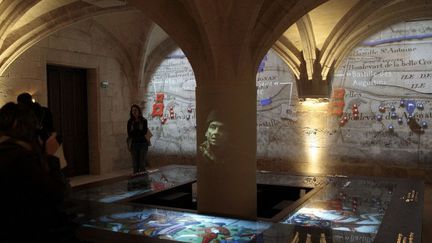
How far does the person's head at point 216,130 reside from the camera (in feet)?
11.6

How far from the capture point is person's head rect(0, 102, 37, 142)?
59.3 inches

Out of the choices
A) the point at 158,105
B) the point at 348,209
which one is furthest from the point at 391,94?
the point at 158,105

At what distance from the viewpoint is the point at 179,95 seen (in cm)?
902

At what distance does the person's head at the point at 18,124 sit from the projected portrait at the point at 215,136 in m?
2.12

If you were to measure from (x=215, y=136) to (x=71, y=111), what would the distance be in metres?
5.33

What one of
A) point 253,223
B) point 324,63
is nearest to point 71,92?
point 324,63

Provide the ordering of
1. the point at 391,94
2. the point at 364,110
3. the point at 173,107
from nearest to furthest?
the point at 391,94 < the point at 364,110 < the point at 173,107

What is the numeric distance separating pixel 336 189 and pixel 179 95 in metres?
5.36

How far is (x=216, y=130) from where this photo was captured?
3549 millimetres

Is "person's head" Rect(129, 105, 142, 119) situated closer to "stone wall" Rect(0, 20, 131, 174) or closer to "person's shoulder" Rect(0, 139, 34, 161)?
"stone wall" Rect(0, 20, 131, 174)

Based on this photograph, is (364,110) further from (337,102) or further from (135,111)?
(135,111)

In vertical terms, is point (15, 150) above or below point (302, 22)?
below

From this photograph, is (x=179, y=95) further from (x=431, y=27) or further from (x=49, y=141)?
(x=49, y=141)

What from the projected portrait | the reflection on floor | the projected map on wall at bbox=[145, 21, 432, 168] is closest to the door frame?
the projected map on wall at bbox=[145, 21, 432, 168]
